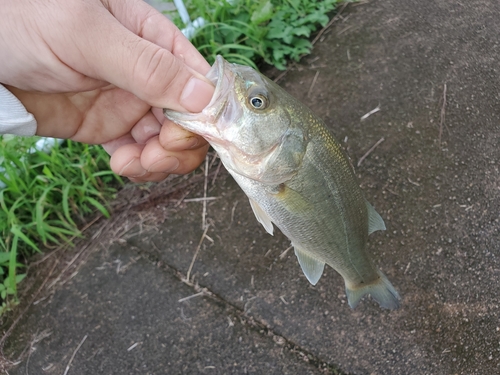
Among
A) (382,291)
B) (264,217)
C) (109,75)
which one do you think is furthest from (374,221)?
(109,75)

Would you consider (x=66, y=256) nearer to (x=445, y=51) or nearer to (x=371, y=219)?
(x=371, y=219)

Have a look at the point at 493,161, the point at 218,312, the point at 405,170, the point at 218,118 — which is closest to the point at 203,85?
the point at 218,118

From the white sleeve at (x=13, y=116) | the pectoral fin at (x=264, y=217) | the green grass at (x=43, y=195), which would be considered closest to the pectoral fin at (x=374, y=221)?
the pectoral fin at (x=264, y=217)

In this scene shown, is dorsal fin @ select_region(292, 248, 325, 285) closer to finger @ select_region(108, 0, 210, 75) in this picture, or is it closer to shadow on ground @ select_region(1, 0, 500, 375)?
shadow on ground @ select_region(1, 0, 500, 375)

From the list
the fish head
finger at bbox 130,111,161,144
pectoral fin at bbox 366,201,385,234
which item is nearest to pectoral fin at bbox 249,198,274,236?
the fish head

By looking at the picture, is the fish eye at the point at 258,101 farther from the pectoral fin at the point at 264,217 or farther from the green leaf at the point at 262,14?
the green leaf at the point at 262,14

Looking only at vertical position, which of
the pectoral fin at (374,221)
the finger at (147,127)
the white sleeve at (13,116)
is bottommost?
the pectoral fin at (374,221)
